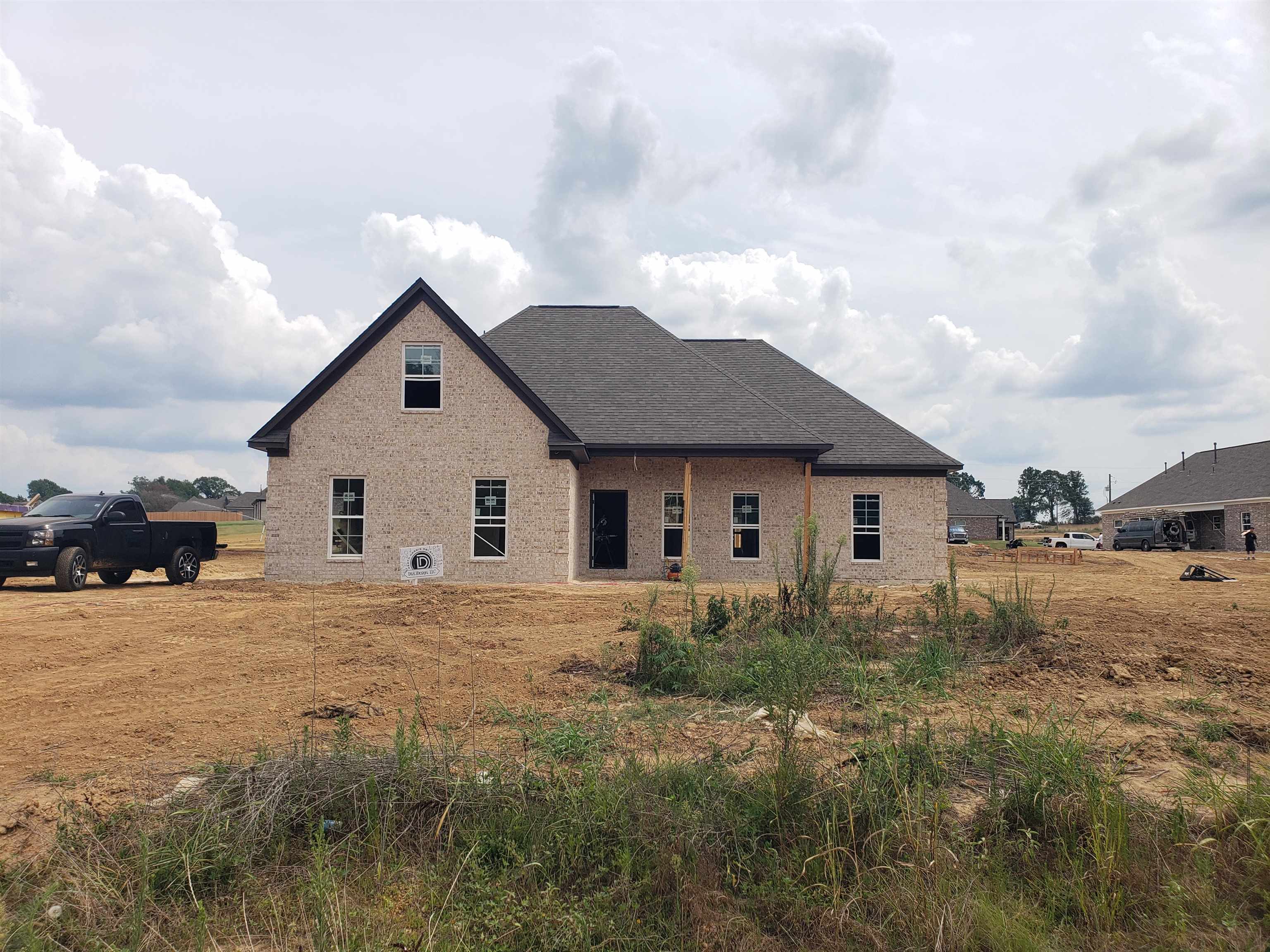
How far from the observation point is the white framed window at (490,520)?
60.6 ft

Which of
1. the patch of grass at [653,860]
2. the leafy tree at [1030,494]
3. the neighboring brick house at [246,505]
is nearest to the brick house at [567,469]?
the patch of grass at [653,860]

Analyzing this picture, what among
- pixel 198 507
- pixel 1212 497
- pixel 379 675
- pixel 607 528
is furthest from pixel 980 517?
pixel 198 507

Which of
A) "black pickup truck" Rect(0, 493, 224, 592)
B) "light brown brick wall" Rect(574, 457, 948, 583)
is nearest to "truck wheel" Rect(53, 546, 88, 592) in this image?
"black pickup truck" Rect(0, 493, 224, 592)

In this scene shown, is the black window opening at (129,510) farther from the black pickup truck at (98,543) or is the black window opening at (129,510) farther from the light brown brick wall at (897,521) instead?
the light brown brick wall at (897,521)

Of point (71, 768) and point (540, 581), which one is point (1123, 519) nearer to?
point (540, 581)

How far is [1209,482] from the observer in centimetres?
4894

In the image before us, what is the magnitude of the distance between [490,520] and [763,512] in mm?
7118

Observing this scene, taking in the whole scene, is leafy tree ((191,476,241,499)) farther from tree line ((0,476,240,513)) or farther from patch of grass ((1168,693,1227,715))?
patch of grass ((1168,693,1227,715))

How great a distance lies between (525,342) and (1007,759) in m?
20.6

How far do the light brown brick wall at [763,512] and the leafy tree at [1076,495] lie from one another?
120138 mm

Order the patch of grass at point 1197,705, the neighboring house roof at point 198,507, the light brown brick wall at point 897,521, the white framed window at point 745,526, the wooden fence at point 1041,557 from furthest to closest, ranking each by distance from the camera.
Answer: the neighboring house roof at point 198,507 → the wooden fence at point 1041,557 → the white framed window at point 745,526 → the light brown brick wall at point 897,521 → the patch of grass at point 1197,705

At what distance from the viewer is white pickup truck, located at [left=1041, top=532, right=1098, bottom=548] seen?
48625mm

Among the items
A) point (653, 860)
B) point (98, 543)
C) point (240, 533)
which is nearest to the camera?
point (653, 860)

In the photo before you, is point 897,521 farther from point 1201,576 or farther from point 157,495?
point 157,495
